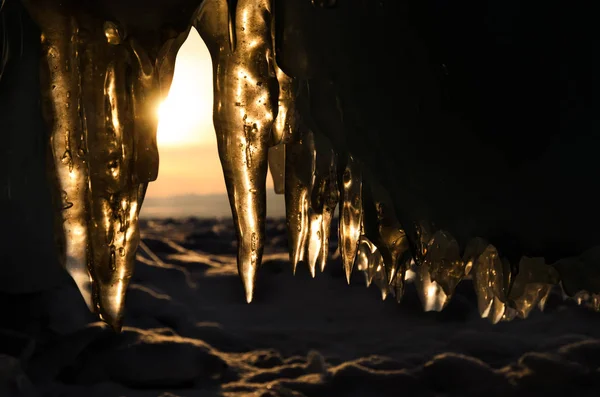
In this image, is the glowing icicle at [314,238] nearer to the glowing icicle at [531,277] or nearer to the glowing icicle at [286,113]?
the glowing icicle at [286,113]

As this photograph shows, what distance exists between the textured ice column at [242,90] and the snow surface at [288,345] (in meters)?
3.25

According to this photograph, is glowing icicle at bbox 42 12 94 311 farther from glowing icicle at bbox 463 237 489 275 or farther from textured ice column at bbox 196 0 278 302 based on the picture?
glowing icicle at bbox 463 237 489 275

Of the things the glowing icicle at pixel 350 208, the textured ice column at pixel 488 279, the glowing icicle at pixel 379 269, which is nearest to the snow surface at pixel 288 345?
the glowing icicle at pixel 379 269

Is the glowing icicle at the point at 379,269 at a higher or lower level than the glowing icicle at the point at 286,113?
lower

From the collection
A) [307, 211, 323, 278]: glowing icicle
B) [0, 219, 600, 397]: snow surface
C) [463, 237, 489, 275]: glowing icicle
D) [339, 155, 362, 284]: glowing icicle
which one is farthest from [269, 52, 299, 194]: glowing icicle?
[0, 219, 600, 397]: snow surface

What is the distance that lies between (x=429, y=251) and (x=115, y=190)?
43.1 inches

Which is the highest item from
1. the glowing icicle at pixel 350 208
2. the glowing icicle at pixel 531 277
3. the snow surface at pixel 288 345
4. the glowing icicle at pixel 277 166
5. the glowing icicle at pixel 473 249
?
the glowing icicle at pixel 277 166

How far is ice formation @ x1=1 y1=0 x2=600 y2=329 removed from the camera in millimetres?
1967

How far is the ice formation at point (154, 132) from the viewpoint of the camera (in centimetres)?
197

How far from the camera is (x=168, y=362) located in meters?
5.44

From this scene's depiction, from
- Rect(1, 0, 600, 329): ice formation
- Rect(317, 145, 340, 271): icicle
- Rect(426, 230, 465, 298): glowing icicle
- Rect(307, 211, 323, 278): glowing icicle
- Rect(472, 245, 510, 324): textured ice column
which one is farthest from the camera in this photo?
Rect(307, 211, 323, 278): glowing icicle

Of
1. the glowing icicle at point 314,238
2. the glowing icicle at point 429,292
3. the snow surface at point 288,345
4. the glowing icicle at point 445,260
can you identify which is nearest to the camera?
the glowing icicle at point 445,260

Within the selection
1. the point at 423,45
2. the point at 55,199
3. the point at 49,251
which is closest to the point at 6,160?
the point at 49,251

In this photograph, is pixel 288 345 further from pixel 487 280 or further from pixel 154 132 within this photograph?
pixel 154 132
